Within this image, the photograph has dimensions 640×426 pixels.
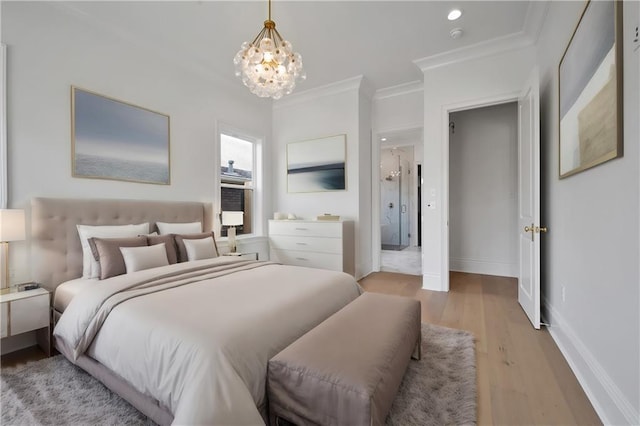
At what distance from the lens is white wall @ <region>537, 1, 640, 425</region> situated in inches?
48.3

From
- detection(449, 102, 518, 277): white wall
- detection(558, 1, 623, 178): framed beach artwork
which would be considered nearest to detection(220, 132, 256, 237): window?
detection(449, 102, 518, 277): white wall

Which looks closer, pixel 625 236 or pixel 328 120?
pixel 625 236

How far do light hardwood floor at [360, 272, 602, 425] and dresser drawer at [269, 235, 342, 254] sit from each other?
0.95m

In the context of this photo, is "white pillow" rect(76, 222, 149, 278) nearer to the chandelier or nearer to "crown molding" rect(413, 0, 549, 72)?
the chandelier

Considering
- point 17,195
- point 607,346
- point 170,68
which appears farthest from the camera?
point 170,68

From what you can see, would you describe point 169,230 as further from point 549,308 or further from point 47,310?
point 549,308

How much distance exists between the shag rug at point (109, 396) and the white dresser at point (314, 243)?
1.99 meters

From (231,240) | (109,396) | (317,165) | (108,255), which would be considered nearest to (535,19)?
(317,165)

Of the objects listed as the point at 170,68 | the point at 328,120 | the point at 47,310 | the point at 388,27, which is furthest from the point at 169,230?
the point at 388,27

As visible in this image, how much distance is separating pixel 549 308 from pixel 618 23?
2200 mm

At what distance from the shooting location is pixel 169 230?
3012 mm

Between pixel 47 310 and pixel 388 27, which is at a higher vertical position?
pixel 388 27

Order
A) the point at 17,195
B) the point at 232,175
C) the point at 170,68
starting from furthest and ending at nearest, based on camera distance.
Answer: the point at 232,175 → the point at 170,68 → the point at 17,195

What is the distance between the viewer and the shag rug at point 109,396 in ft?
4.63
